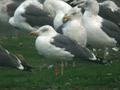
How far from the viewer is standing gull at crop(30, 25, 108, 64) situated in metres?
12.7

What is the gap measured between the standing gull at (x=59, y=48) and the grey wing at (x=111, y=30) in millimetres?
2459

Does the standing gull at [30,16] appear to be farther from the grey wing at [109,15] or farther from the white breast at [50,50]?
the white breast at [50,50]

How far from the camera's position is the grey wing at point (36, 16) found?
61.3 ft

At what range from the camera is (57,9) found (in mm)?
17562

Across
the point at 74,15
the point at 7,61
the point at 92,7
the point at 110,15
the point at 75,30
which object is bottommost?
the point at 110,15

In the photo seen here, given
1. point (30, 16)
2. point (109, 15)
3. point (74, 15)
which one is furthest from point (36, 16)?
point (74, 15)

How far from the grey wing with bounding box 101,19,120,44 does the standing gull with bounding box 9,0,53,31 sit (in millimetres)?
3756

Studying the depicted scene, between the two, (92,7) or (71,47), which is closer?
(71,47)

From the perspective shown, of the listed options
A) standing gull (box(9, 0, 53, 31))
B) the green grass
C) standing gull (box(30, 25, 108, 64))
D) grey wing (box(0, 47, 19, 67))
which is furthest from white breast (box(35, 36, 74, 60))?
standing gull (box(9, 0, 53, 31))

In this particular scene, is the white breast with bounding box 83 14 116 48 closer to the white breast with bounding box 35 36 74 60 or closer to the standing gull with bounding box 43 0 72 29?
the standing gull with bounding box 43 0 72 29

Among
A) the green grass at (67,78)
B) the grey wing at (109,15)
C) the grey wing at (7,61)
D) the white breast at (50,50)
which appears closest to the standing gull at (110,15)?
the grey wing at (109,15)

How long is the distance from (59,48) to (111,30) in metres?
3.17

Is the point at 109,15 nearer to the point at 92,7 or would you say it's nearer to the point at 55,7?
the point at 55,7

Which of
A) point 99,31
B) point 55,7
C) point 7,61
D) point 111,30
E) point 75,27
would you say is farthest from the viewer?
point 55,7
